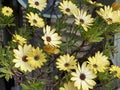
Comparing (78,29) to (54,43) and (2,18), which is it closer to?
(54,43)

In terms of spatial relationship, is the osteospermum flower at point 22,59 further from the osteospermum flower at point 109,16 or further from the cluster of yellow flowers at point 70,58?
the osteospermum flower at point 109,16

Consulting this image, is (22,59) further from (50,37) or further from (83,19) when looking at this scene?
(83,19)

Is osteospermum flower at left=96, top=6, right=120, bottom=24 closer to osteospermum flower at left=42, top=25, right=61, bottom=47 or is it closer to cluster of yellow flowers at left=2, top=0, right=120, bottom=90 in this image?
cluster of yellow flowers at left=2, top=0, right=120, bottom=90

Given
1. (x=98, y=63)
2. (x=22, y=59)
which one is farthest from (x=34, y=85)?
(x=98, y=63)

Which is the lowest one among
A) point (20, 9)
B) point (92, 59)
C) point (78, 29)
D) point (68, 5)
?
point (92, 59)

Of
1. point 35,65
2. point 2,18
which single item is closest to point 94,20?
point 35,65

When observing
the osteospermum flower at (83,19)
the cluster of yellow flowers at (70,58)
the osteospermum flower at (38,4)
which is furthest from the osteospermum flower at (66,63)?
the osteospermum flower at (38,4)
